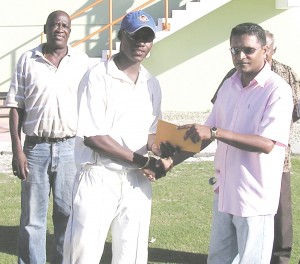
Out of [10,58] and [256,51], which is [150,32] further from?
[10,58]

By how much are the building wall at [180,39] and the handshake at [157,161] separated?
1193 centimetres

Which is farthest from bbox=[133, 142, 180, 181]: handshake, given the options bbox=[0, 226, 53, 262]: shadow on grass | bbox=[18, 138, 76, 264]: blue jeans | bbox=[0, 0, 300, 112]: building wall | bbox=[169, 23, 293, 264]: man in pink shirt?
bbox=[0, 0, 300, 112]: building wall

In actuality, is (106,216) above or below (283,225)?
above

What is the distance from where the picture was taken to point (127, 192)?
388 cm

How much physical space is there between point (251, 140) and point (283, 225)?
1.80m

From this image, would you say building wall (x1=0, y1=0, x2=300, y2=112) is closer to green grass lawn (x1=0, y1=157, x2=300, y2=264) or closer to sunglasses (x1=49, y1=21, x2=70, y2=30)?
green grass lawn (x1=0, y1=157, x2=300, y2=264)

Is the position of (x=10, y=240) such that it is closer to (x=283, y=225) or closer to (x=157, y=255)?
(x=157, y=255)

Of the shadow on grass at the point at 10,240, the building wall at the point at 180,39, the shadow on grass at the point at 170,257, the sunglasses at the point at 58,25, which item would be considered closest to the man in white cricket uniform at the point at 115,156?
the sunglasses at the point at 58,25

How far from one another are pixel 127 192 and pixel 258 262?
2.84 feet

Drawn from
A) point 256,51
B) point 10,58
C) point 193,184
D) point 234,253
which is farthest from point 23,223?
point 10,58

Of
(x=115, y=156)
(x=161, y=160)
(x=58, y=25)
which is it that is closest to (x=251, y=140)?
(x=161, y=160)

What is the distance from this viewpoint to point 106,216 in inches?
151

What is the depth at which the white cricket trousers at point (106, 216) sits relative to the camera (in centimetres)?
379

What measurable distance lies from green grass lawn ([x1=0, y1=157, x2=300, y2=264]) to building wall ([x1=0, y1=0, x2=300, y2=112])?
645 cm
